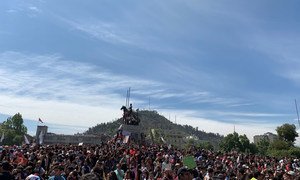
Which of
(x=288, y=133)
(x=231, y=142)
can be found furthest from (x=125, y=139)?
(x=231, y=142)

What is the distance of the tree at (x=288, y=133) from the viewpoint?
7112 centimetres

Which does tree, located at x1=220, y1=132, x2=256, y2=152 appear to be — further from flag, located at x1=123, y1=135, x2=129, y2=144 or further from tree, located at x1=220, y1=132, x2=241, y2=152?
flag, located at x1=123, y1=135, x2=129, y2=144

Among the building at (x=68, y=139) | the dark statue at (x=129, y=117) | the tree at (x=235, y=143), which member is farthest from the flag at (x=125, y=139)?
the tree at (x=235, y=143)

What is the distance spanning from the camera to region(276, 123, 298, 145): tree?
71.1 metres

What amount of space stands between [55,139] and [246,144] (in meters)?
60.9

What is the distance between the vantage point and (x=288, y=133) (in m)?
71.4

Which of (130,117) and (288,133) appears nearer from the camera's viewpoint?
(130,117)

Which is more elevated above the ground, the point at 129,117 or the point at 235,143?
the point at 129,117

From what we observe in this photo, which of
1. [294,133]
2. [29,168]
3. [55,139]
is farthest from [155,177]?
[55,139]

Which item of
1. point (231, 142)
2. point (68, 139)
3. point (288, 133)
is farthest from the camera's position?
point (231, 142)

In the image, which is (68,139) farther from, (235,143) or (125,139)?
(125,139)

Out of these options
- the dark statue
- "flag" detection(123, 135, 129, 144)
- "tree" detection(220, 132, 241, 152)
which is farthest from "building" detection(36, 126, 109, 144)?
"flag" detection(123, 135, 129, 144)

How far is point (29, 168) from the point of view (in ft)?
35.1

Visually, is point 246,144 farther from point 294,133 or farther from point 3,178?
point 3,178
